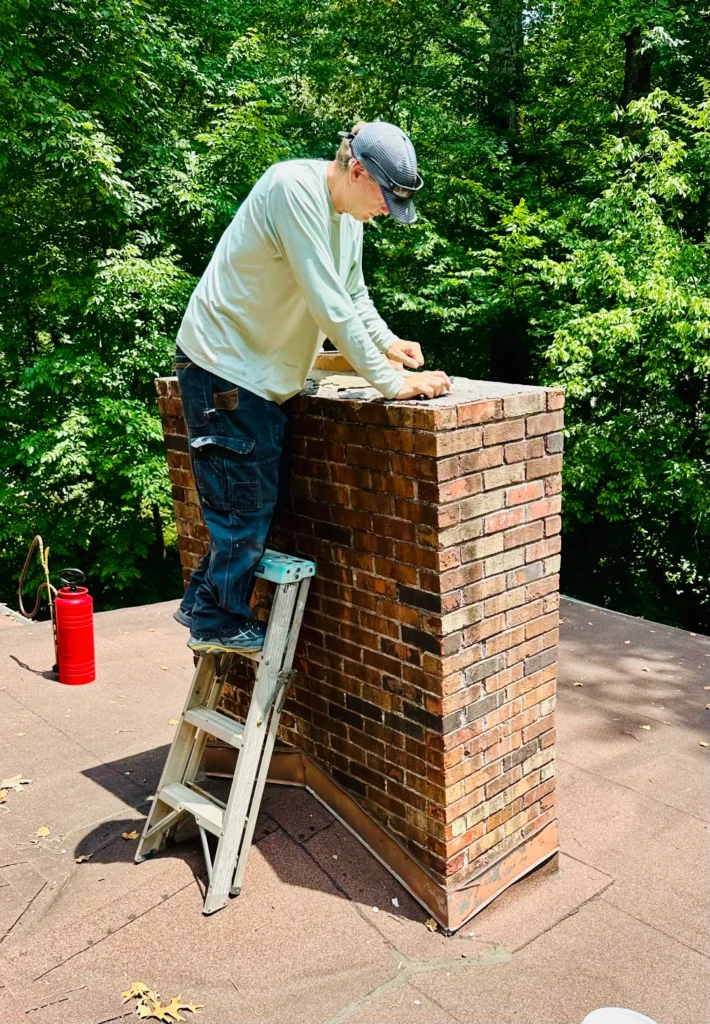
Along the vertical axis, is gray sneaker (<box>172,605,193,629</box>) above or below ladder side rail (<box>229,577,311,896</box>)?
above

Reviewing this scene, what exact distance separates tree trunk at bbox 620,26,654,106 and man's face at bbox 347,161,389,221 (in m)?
11.4

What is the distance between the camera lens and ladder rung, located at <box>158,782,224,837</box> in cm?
310

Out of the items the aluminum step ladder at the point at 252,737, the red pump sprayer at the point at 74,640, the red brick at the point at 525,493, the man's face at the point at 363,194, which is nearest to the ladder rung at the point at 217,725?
the aluminum step ladder at the point at 252,737

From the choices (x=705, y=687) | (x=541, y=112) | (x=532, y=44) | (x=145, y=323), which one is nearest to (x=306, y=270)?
(x=705, y=687)

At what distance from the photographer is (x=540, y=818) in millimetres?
3357

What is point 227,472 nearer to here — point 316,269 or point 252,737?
point 316,269

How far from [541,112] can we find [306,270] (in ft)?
39.2

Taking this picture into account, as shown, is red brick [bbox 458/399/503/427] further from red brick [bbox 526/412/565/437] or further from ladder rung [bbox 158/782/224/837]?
ladder rung [bbox 158/782/224/837]

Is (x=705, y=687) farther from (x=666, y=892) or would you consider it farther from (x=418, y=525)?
(x=418, y=525)

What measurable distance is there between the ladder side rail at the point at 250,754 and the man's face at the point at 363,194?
4.24 feet

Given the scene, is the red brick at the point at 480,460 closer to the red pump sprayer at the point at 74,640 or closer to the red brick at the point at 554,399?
the red brick at the point at 554,399

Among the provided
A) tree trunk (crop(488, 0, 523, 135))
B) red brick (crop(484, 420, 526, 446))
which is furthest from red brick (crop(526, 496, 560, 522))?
tree trunk (crop(488, 0, 523, 135))

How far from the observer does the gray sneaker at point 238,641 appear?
305 centimetres

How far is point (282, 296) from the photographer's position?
2.83m
